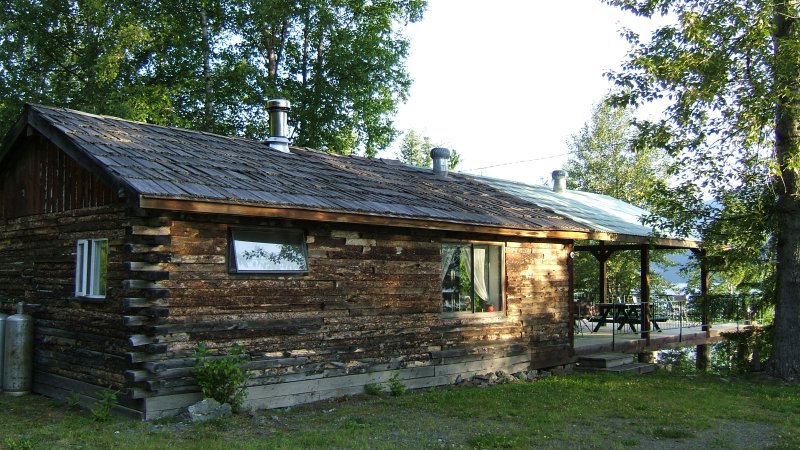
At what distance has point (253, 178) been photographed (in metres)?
10.4

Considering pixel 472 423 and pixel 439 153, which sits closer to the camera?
pixel 472 423

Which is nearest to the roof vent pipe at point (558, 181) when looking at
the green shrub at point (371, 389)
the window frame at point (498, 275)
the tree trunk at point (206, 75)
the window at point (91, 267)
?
the window frame at point (498, 275)

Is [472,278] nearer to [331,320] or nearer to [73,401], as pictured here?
[331,320]

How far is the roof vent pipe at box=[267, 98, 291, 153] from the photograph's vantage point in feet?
45.2

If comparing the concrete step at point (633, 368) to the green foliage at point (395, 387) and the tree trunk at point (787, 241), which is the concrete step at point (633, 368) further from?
the green foliage at point (395, 387)

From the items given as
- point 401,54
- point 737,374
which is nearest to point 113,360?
point 737,374

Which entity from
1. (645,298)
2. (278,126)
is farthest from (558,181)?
(278,126)

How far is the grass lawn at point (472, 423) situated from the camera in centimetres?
782

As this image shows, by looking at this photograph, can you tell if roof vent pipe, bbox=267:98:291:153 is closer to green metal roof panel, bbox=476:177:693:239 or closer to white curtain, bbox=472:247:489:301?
white curtain, bbox=472:247:489:301

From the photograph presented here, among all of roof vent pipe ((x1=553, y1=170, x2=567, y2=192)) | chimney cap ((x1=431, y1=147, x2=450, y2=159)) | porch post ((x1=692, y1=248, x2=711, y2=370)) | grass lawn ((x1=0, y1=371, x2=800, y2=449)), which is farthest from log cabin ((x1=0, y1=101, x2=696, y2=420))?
roof vent pipe ((x1=553, y1=170, x2=567, y2=192))

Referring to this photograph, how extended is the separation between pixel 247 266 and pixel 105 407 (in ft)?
7.99

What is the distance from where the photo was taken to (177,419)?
8672 mm

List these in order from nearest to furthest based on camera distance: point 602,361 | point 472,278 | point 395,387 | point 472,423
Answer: point 472,423 < point 395,387 < point 472,278 < point 602,361

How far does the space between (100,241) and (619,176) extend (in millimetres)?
29940
